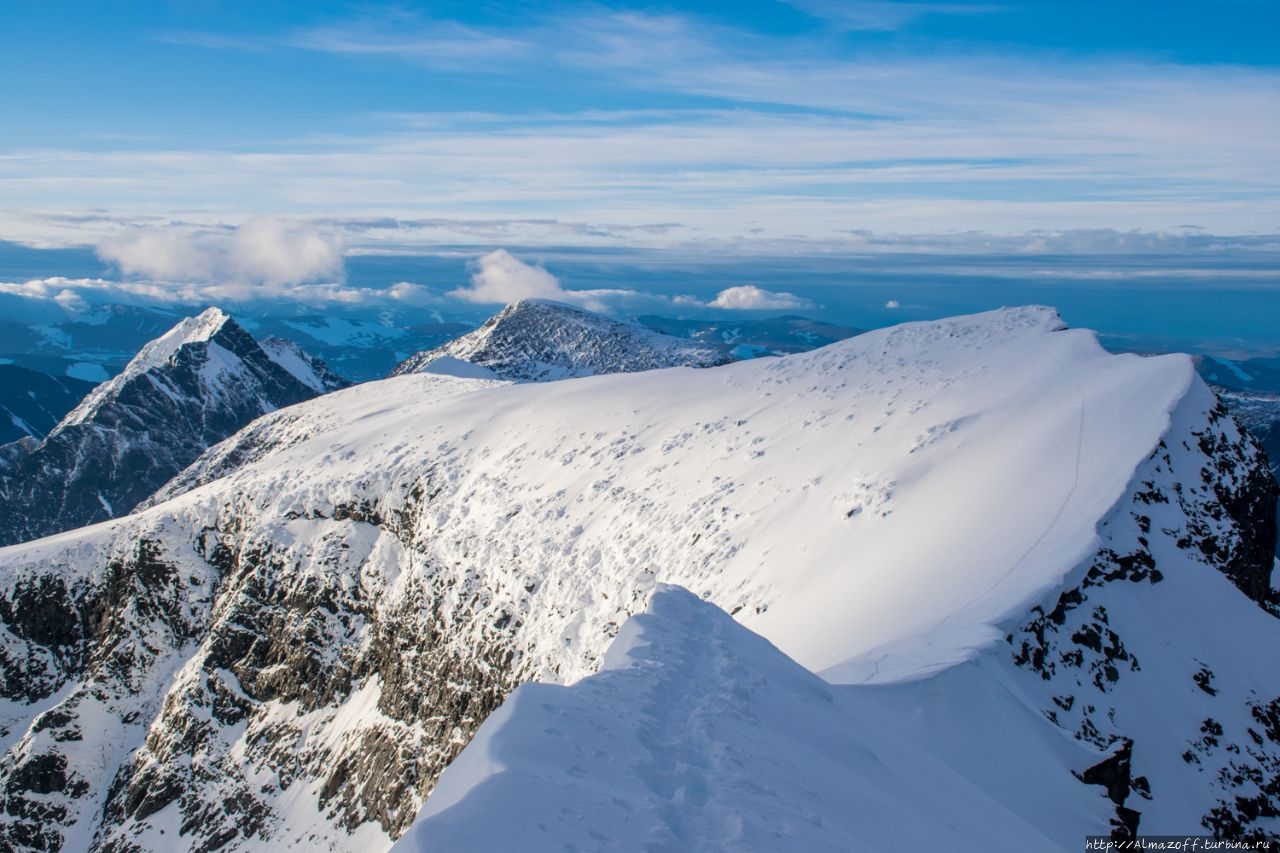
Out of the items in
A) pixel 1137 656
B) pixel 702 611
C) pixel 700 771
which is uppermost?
pixel 700 771

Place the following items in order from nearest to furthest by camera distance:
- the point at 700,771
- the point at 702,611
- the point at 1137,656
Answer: the point at 700,771, the point at 702,611, the point at 1137,656

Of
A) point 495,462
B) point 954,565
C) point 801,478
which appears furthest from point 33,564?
point 954,565

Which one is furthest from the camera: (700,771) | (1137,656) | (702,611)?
(1137,656)

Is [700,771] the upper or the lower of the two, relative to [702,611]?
upper

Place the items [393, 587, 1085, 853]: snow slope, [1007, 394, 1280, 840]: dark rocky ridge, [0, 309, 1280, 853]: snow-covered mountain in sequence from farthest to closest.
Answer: [1007, 394, 1280, 840]: dark rocky ridge, [0, 309, 1280, 853]: snow-covered mountain, [393, 587, 1085, 853]: snow slope

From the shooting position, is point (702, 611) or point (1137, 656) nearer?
point (702, 611)

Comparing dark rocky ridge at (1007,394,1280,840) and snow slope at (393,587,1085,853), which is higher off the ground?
snow slope at (393,587,1085,853)

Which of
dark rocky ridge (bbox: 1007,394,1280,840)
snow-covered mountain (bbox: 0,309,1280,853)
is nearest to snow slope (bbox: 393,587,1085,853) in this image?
snow-covered mountain (bbox: 0,309,1280,853)

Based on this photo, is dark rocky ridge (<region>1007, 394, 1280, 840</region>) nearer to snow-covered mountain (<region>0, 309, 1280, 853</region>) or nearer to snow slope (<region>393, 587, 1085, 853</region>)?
snow-covered mountain (<region>0, 309, 1280, 853</region>)

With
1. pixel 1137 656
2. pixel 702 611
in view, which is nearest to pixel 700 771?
pixel 702 611

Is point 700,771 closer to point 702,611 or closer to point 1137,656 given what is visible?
point 702,611
